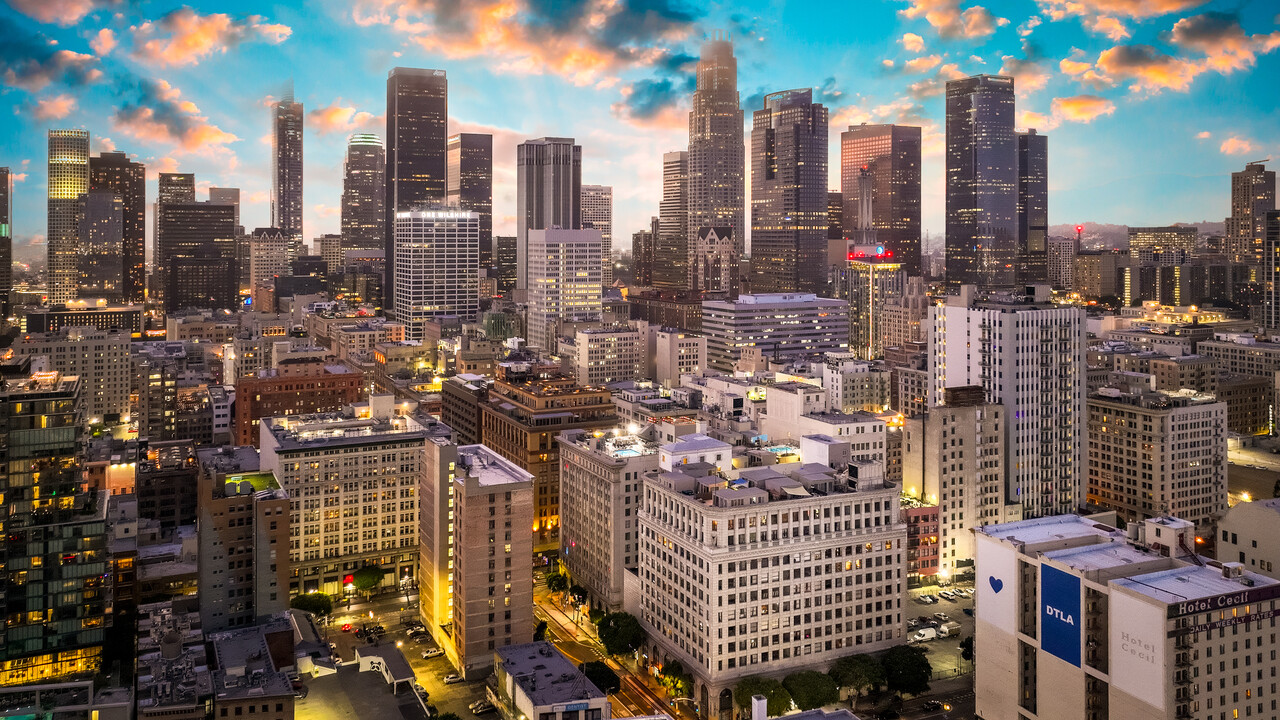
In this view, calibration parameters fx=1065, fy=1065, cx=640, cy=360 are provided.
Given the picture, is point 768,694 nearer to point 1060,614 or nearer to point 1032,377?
point 1060,614

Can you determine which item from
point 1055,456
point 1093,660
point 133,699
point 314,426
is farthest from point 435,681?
point 1055,456

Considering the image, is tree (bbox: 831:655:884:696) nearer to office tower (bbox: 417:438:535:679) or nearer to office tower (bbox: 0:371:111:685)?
office tower (bbox: 417:438:535:679)

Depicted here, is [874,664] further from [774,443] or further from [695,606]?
[774,443]

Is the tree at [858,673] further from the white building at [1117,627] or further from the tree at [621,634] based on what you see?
the tree at [621,634]

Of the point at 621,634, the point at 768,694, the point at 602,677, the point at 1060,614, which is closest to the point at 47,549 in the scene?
the point at 602,677

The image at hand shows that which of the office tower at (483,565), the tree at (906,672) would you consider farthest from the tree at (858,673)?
the office tower at (483,565)

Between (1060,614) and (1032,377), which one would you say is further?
(1032,377)
